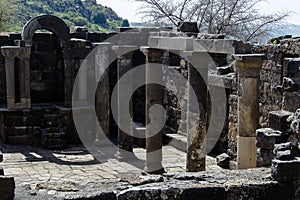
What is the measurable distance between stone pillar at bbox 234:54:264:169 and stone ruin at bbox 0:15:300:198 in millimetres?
17

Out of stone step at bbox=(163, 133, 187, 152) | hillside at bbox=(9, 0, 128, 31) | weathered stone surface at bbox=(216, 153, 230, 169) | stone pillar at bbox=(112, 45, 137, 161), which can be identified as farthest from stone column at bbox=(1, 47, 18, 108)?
hillside at bbox=(9, 0, 128, 31)

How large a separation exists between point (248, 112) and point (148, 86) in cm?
342

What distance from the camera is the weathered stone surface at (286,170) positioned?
214 inches

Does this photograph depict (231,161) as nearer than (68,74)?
Yes

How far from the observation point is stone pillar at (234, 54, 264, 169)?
866 cm

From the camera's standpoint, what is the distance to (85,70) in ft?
53.5

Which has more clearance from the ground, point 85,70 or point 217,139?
point 85,70

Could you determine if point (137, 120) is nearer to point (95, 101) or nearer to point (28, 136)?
point (95, 101)

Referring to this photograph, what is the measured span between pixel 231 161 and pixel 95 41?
6.89 metres

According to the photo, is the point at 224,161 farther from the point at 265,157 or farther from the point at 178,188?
the point at 178,188

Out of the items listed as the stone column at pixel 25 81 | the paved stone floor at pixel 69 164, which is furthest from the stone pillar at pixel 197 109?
the stone column at pixel 25 81

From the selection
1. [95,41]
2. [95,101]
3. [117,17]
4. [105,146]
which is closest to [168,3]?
[95,41]

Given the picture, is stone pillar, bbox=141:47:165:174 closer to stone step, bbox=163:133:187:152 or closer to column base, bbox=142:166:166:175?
column base, bbox=142:166:166:175

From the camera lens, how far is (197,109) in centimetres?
961
